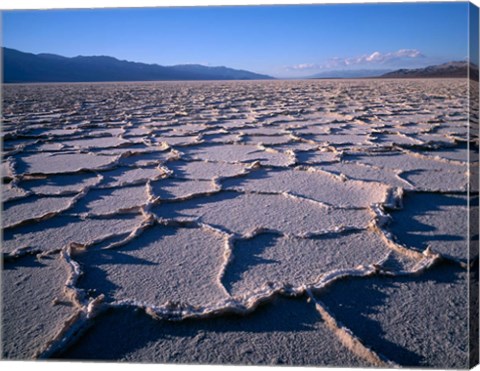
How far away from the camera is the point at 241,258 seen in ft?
3.64

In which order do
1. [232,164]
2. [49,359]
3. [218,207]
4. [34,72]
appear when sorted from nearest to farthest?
[49,359] → [218,207] → [232,164] → [34,72]

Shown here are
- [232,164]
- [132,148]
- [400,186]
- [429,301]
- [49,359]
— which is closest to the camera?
[49,359]

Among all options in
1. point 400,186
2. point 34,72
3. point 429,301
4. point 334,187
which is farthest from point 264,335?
point 34,72

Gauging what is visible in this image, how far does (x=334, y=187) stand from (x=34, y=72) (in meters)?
36.7

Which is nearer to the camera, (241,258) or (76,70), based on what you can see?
(241,258)

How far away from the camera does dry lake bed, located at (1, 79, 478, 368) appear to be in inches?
30.6

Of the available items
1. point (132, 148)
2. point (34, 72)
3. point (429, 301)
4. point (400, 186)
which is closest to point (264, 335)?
point (429, 301)

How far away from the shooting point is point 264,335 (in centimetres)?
79

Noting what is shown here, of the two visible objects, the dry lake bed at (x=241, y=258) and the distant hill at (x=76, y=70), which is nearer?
the dry lake bed at (x=241, y=258)

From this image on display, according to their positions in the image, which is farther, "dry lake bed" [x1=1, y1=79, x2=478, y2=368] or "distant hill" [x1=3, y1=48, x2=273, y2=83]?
"distant hill" [x1=3, y1=48, x2=273, y2=83]

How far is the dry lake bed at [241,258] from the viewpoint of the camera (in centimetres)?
78

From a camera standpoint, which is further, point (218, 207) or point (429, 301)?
point (218, 207)

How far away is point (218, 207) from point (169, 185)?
0.40 metres

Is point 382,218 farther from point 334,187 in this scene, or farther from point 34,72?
point 34,72
